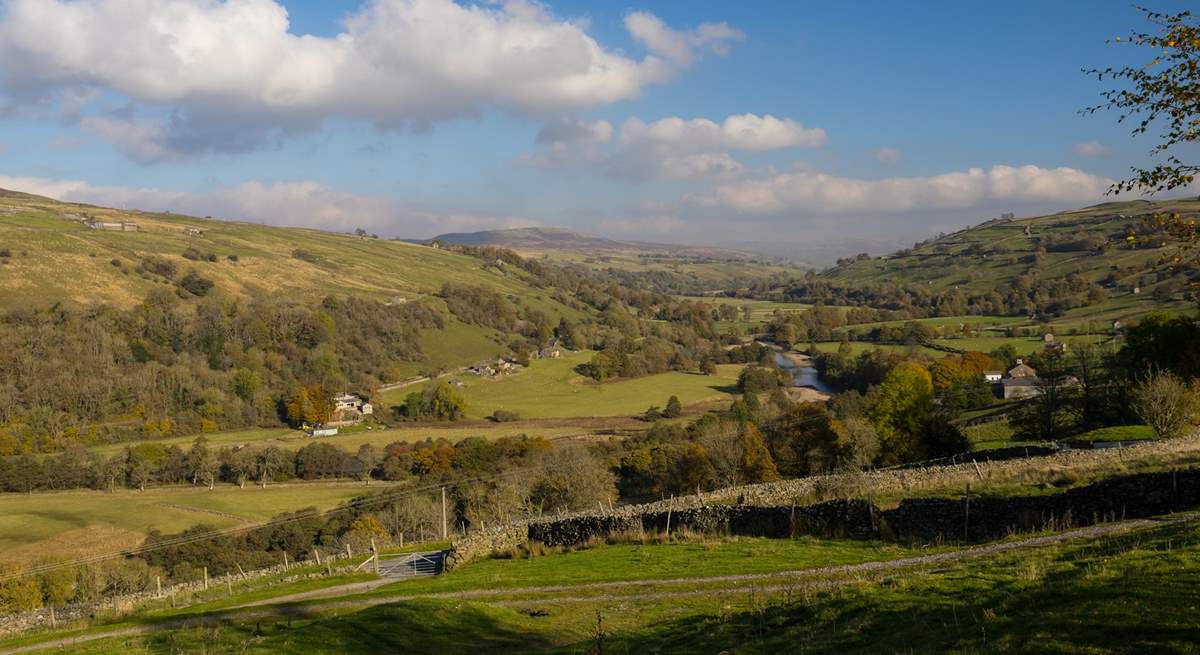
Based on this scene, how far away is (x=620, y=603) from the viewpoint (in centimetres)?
1853

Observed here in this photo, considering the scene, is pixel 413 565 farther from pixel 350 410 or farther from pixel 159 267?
pixel 159 267

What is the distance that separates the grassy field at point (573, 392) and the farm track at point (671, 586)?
7904cm

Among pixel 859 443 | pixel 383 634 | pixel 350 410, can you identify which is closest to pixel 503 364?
pixel 350 410

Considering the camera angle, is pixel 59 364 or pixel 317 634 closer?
pixel 317 634

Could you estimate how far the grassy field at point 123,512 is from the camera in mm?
54875

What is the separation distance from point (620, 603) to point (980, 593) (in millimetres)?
8721

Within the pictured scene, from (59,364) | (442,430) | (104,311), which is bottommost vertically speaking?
(442,430)

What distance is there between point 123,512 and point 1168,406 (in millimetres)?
75731

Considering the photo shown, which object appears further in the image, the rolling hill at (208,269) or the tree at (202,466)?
the rolling hill at (208,269)

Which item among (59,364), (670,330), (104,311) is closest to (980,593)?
(59,364)

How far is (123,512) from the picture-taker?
206ft

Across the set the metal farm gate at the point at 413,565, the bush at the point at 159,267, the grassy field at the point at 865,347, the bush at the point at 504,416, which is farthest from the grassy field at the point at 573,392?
the metal farm gate at the point at 413,565

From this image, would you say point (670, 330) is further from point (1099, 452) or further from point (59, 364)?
point (1099, 452)

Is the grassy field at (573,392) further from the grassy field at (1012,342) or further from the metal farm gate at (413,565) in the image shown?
the metal farm gate at (413,565)
